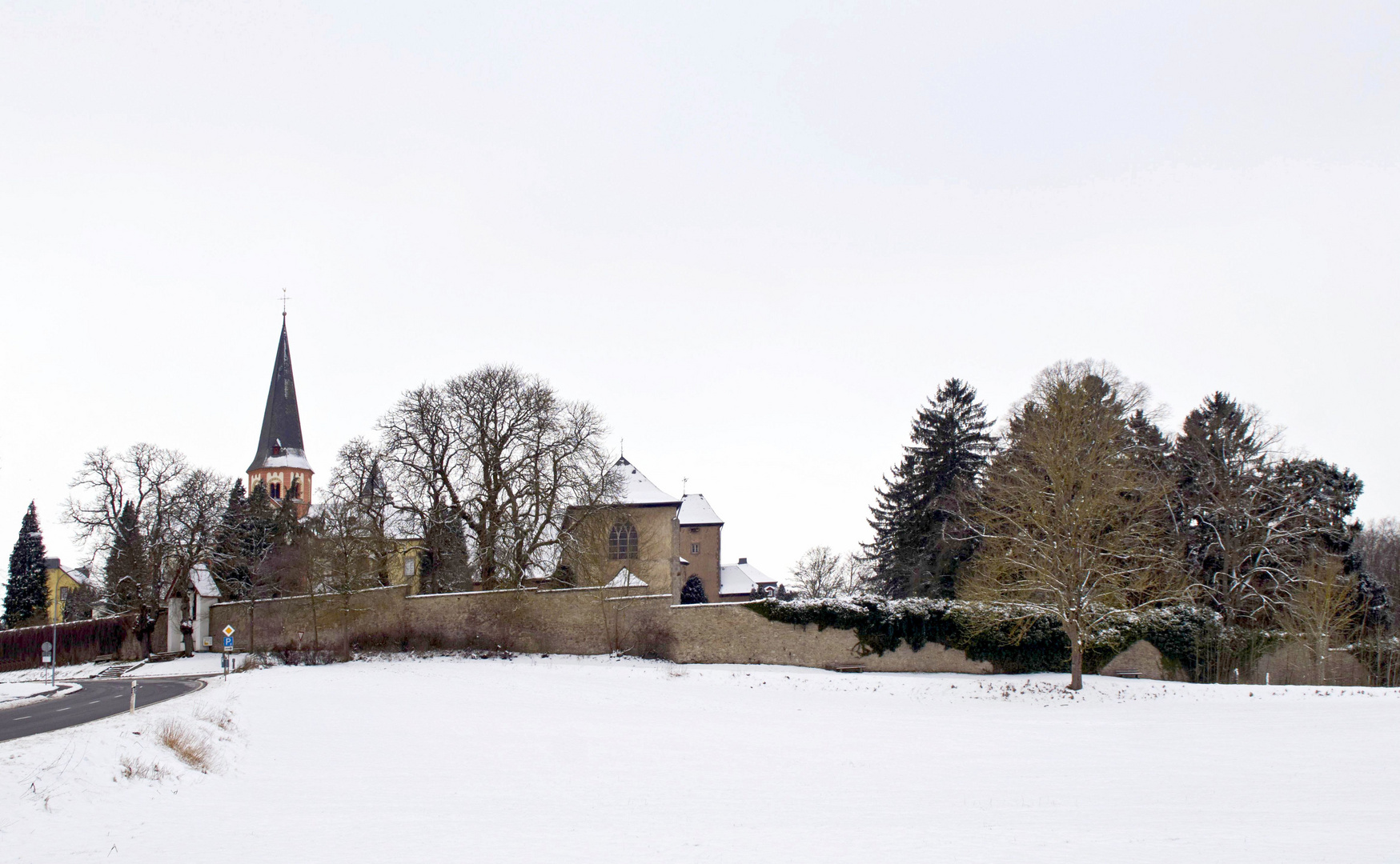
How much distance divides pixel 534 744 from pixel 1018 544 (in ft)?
60.7

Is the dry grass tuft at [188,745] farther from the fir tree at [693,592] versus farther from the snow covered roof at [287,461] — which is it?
the snow covered roof at [287,461]

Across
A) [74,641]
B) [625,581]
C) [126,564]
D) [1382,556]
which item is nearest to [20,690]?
[126,564]

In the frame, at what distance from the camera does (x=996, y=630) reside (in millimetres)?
32938

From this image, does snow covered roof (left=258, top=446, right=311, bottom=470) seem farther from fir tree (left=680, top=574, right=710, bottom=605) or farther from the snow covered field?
the snow covered field

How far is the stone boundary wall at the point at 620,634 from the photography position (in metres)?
33.2

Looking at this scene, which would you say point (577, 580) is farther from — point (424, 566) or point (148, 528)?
point (148, 528)

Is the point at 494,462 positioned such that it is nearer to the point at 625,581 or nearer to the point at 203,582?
the point at 625,581

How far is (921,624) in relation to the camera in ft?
109

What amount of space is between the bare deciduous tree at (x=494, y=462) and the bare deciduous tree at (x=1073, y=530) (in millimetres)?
16573

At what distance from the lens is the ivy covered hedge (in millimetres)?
32750

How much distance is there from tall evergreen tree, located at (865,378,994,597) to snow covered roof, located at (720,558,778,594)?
77.3ft

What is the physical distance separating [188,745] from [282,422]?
236 ft

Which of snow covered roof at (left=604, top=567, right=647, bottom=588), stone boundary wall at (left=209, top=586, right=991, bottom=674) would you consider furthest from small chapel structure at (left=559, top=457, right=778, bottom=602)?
stone boundary wall at (left=209, top=586, right=991, bottom=674)

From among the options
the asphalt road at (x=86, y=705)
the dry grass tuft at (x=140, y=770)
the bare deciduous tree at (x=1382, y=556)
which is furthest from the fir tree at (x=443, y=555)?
the bare deciduous tree at (x=1382, y=556)
